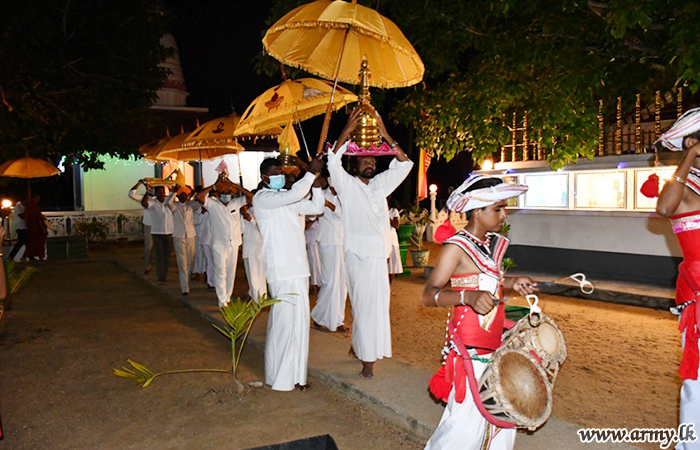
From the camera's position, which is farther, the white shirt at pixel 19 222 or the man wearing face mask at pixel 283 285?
the white shirt at pixel 19 222

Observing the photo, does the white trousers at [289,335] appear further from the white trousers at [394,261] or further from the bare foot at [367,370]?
the white trousers at [394,261]

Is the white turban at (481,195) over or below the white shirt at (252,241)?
over

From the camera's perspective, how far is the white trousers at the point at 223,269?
31.0ft

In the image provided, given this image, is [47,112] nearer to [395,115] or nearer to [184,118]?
[395,115]

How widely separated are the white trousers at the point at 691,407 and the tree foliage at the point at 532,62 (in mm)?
5853

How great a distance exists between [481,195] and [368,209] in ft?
8.76

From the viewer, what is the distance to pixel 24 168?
52.6ft

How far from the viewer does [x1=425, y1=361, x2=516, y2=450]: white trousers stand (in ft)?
11.0

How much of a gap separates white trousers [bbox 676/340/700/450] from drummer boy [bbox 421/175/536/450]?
104 centimetres

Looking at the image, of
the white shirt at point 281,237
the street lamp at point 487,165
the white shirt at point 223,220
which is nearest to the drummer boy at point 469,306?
the white shirt at point 281,237

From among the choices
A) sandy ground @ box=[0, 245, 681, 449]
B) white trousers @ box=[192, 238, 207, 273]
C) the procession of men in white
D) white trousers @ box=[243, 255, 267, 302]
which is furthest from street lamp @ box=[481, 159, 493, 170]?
the procession of men in white

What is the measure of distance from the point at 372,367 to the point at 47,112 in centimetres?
1288

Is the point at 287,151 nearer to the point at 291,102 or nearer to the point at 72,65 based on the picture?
the point at 291,102
